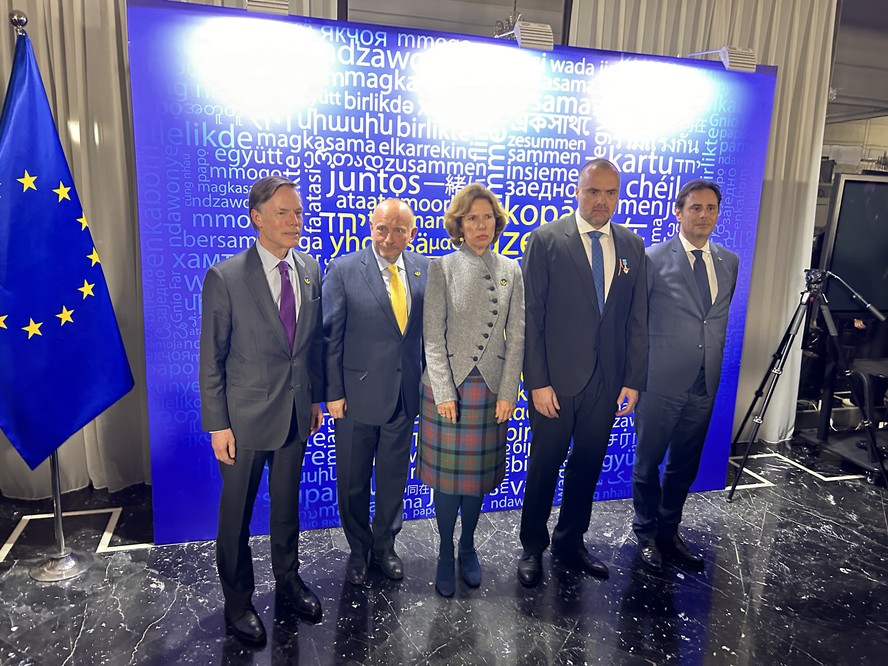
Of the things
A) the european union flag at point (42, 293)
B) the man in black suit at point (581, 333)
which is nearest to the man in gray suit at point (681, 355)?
the man in black suit at point (581, 333)

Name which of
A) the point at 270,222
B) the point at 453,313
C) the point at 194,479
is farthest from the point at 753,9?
the point at 194,479

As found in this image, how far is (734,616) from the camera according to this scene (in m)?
2.73

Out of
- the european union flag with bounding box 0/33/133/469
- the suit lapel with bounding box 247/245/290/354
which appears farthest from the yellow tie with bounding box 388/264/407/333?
the european union flag with bounding box 0/33/133/469

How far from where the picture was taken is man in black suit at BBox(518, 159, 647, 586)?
269 centimetres

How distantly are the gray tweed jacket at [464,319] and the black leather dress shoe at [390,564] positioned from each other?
33.0 inches

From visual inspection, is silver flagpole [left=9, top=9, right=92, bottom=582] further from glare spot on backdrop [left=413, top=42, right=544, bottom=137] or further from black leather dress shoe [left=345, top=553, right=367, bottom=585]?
glare spot on backdrop [left=413, top=42, right=544, bottom=137]

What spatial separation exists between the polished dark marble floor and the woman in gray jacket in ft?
1.80

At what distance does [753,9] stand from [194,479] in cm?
432

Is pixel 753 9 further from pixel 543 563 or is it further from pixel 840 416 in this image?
pixel 543 563

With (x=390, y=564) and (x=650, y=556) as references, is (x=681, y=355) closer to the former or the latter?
(x=650, y=556)

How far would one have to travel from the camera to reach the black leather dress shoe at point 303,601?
259 centimetres

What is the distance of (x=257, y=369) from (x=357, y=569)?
1.05 metres

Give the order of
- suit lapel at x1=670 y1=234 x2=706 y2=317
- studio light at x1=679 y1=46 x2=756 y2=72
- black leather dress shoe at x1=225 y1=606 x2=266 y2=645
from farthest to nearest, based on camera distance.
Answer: studio light at x1=679 y1=46 x2=756 y2=72
suit lapel at x1=670 y1=234 x2=706 y2=317
black leather dress shoe at x1=225 y1=606 x2=266 y2=645

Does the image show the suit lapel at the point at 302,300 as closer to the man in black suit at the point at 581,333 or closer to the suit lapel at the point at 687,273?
the man in black suit at the point at 581,333
